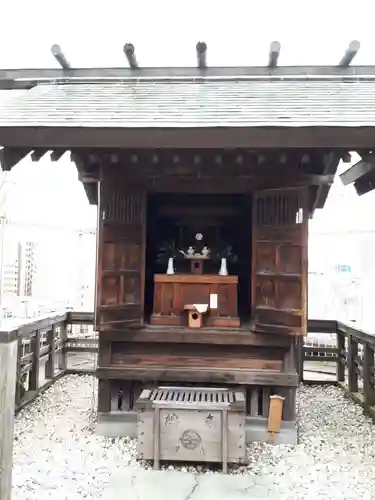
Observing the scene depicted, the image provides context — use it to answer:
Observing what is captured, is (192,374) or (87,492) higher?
(192,374)

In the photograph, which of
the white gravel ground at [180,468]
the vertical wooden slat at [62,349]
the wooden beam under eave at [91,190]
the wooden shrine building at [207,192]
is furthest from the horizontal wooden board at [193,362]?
the vertical wooden slat at [62,349]

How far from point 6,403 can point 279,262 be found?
2720 mm

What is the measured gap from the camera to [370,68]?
506cm

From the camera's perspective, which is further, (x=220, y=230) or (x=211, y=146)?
(x=220, y=230)

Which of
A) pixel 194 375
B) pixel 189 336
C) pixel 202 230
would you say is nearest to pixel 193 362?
pixel 194 375

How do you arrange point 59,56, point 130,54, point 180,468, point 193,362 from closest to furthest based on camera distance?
point 180,468
point 193,362
point 130,54
point 59,56

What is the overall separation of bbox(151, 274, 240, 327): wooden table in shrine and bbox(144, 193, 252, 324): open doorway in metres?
0.63

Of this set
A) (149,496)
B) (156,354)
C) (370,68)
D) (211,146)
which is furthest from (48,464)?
(370,68)

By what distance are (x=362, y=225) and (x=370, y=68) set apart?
7110 millimetres

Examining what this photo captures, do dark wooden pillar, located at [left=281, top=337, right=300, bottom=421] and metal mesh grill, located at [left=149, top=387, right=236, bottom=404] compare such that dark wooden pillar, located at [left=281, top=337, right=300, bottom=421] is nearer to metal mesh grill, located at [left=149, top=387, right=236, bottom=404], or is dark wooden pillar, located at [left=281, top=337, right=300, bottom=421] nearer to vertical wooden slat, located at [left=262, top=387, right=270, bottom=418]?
vertical wooden slat, located at [left=262, top=387, right=270, bottom=418]

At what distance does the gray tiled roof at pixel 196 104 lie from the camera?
3477 millimetres

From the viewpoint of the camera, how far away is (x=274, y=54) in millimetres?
4840

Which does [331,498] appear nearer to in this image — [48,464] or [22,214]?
[48,464]

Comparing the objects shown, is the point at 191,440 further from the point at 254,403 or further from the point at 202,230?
the point at 202,230
